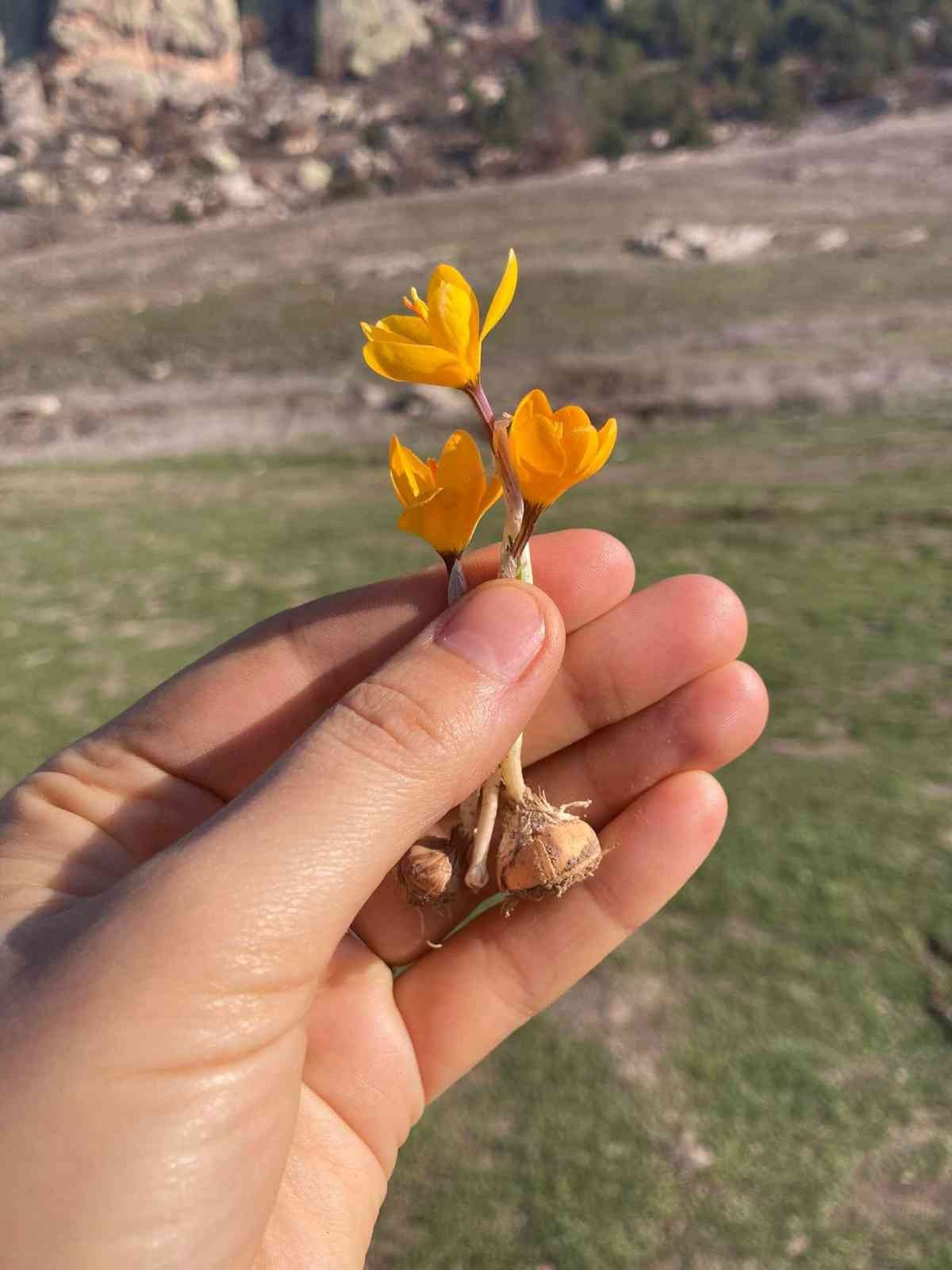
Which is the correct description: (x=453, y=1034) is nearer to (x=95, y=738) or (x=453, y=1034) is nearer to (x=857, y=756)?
(x=95, y=738)

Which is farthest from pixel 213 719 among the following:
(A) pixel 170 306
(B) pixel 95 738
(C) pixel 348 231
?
(C) pixel 348 231

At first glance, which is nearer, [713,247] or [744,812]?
[744,812]

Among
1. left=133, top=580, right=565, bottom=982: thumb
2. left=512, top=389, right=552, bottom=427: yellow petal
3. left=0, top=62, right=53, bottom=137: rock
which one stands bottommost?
left=133, top=580, right=565, bottom=982: thumb

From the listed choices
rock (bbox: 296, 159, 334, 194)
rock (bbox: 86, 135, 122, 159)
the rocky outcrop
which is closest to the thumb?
rock (bbox: 296, 159, 334, 194)

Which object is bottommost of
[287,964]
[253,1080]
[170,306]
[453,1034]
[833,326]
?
[833,326]

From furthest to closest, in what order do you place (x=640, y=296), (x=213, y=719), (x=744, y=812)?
(x=640, y=296) → (x=744, y=812) → (x=213, y=719)

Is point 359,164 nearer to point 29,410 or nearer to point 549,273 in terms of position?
point 549,273

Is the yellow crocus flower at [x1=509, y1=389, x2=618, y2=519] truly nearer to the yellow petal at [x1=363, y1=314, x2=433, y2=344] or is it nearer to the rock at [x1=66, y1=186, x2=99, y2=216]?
the yellow petal at [x1=363, y1=314, x2=433, y2=344]

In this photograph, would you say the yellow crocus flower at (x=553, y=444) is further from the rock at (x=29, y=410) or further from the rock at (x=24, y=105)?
the rock at (x=24, y=105)

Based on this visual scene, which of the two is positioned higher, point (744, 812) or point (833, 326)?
point (744, 812)
